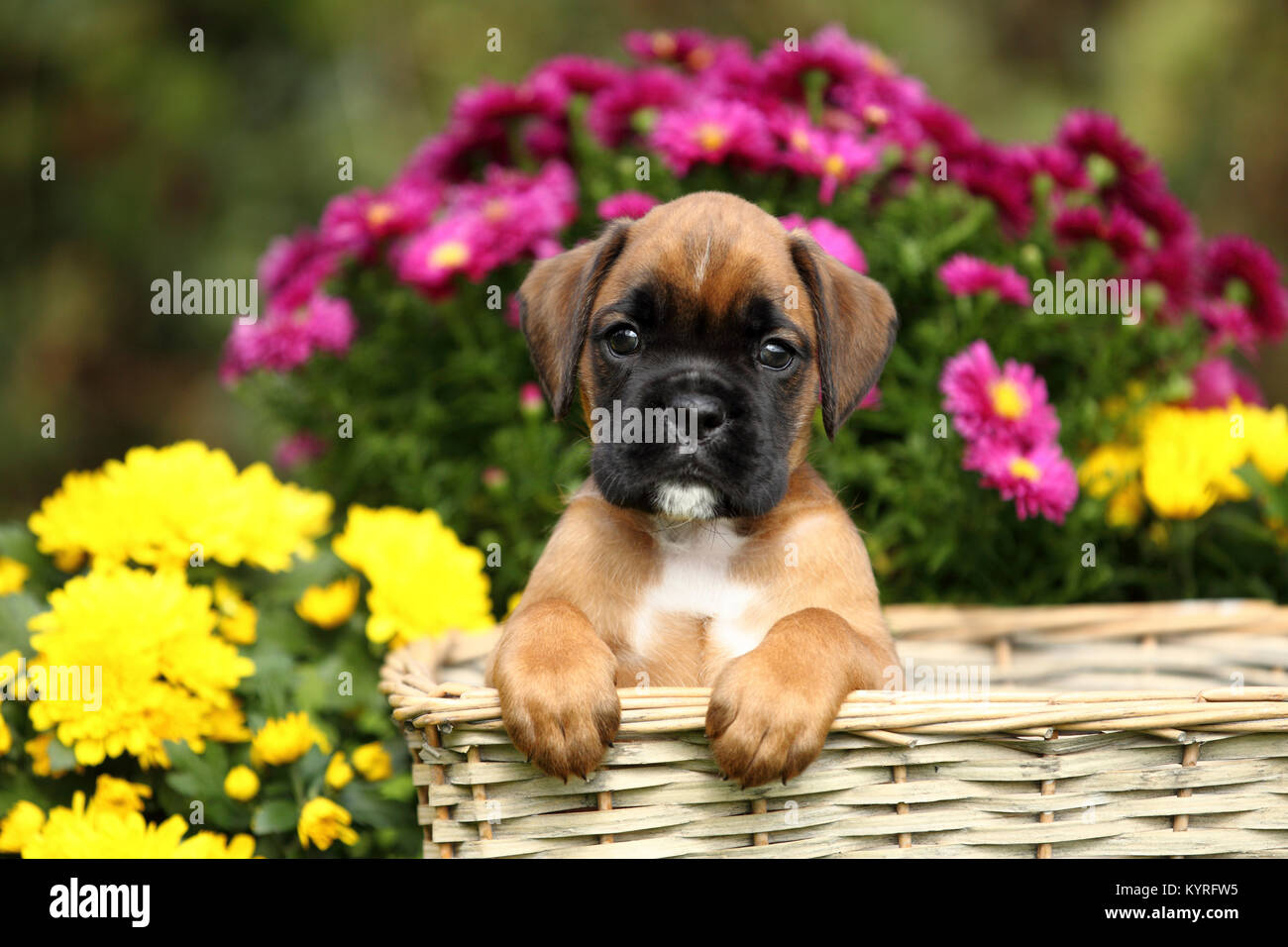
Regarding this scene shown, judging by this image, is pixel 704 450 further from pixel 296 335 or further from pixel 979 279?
pixel 296 335

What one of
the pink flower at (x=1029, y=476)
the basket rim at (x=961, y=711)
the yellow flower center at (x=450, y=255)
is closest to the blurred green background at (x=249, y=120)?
the yellow flower center at (x=450, y=255)

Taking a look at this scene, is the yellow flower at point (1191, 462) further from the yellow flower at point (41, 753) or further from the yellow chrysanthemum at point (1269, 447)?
the yellow flower at point (41, 753)

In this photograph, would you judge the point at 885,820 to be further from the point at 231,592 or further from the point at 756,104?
the point at 756,104

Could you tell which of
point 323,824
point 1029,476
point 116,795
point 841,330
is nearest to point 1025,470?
point 1029,476

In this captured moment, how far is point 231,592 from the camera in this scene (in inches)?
150

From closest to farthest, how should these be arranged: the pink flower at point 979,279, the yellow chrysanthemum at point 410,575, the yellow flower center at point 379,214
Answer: the yellow chrysanthemum at point 410,575 → the pink flower at point 979,279 → the yellow flower center at point 379,214

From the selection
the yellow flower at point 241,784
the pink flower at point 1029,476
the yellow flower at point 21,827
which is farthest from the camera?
the pink flower at point 1029,476

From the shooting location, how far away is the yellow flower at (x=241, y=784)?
126 inches

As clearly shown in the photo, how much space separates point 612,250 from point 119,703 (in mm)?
1821

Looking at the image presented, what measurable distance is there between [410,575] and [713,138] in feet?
6.32

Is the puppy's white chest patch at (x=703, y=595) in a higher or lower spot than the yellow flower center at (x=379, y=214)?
lower

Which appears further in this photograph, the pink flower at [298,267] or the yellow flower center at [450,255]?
the pink flower at [298,267]

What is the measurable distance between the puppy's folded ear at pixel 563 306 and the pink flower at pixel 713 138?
916 millimetres

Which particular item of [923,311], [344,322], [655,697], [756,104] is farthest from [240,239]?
[655,697]
